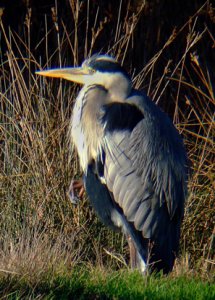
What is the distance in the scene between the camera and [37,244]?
6383 mm

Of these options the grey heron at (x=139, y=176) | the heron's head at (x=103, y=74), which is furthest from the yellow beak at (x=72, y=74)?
the grey heron at (x=139, y=176)

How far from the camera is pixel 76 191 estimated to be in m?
7.39

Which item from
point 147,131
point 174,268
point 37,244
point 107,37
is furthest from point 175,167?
point 107,37

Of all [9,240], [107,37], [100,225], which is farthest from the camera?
[107,37]

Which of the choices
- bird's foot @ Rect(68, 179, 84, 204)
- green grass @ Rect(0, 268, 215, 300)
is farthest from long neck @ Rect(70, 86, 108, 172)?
green grass @ Rect(0, 268, 215, 300)

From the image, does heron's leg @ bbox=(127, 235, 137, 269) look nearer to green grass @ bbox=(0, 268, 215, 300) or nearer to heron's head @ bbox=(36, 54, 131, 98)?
green grass @ bbox=(0, 268, 215, 300)

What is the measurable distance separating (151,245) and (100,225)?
103cm

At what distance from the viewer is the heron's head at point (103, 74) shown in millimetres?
7305

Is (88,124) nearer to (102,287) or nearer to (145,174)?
(145,174)

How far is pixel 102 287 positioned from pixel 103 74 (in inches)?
85.3

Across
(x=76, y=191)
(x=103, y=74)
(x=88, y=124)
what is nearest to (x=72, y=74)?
Result: (x=103, y=74)

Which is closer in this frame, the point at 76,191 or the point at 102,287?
the point at 102,287

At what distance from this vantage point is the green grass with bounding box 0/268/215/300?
17.9 ft

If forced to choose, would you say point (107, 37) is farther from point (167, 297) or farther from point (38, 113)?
point (167, 297)
